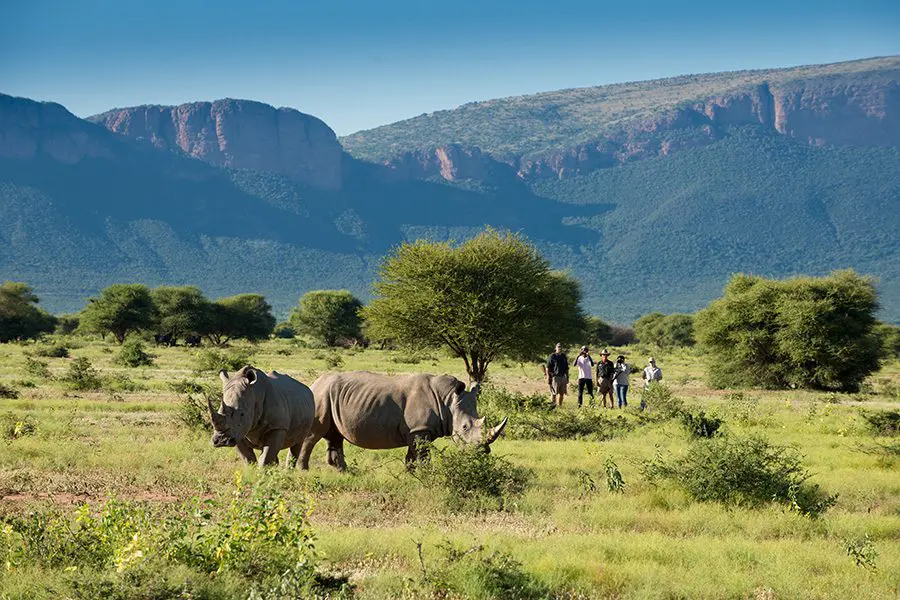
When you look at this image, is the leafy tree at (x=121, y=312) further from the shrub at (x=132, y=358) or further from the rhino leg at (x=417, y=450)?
the rhino leg at (x=417, y=450)

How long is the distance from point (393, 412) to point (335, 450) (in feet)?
4.14

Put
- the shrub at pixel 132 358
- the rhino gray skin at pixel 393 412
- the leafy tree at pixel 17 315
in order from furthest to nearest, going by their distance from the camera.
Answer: the leafy tree at pixel 17 315 < the shrub at pixel 132 358 < the rhino gray skin at pixel 393 412

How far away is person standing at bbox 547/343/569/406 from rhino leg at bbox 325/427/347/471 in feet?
41.3

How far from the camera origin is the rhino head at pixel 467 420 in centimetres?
1359

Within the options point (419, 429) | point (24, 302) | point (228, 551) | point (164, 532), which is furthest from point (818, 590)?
point (24, 302)

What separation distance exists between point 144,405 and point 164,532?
16.5 m

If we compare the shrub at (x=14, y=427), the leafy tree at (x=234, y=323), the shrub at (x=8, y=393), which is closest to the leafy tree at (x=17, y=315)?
the leafy tree at (x=234, y=323)

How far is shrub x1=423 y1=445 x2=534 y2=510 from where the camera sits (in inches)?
482

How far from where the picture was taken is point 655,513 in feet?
38.7

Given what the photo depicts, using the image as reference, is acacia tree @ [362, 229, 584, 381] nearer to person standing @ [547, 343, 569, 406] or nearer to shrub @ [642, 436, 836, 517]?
person standing @ [547, 343, 569, 406]

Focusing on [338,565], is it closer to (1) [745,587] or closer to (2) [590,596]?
(2) [590,596]

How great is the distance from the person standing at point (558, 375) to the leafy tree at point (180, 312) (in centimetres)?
5340

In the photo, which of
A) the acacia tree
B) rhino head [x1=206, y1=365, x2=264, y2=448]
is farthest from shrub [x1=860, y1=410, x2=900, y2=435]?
rhino head [x1=206, y1=365, x2=264, y2=448]

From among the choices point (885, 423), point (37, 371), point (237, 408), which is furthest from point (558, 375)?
point (37, 371)
